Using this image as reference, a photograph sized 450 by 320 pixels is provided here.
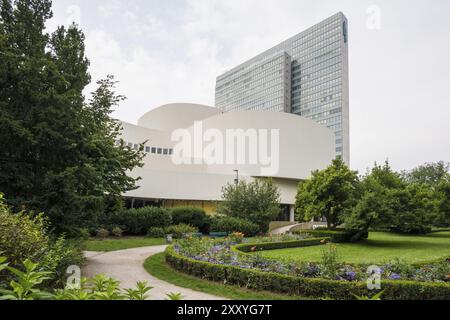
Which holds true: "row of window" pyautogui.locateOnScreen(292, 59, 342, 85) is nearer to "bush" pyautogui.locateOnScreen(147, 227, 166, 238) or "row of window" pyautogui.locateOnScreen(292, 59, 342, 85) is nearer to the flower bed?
"bush" pyautogui.locateOnScreen(147, 227, 166, 238)

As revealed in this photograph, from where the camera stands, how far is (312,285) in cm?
793

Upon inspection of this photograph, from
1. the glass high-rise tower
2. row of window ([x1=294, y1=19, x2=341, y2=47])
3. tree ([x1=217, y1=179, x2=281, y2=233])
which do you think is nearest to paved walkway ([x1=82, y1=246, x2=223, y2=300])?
tree ([x1=217, y1=179, x2=281, y2=233])

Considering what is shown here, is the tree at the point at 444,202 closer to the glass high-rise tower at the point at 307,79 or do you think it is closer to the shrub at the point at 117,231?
the shrub at the point at 117,231

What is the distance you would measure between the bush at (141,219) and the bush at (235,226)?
402cm

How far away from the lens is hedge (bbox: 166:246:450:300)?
23.9ft

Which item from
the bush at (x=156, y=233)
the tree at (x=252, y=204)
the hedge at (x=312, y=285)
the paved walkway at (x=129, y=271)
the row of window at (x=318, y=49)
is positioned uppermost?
the row of window at (x=318, y=49)

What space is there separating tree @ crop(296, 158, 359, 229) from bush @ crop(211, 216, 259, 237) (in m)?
4.36

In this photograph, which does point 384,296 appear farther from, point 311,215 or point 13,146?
point 311,215

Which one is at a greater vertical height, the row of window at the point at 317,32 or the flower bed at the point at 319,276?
the row of window at the point at 317,32

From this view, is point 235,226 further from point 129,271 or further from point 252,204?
point 129,271

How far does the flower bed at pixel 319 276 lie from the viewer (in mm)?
7398

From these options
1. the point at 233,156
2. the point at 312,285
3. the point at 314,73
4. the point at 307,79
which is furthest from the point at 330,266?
the point at 307,79

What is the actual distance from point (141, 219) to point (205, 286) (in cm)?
1680

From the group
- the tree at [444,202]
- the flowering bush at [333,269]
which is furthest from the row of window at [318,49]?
the flowering bush at [333,269]
